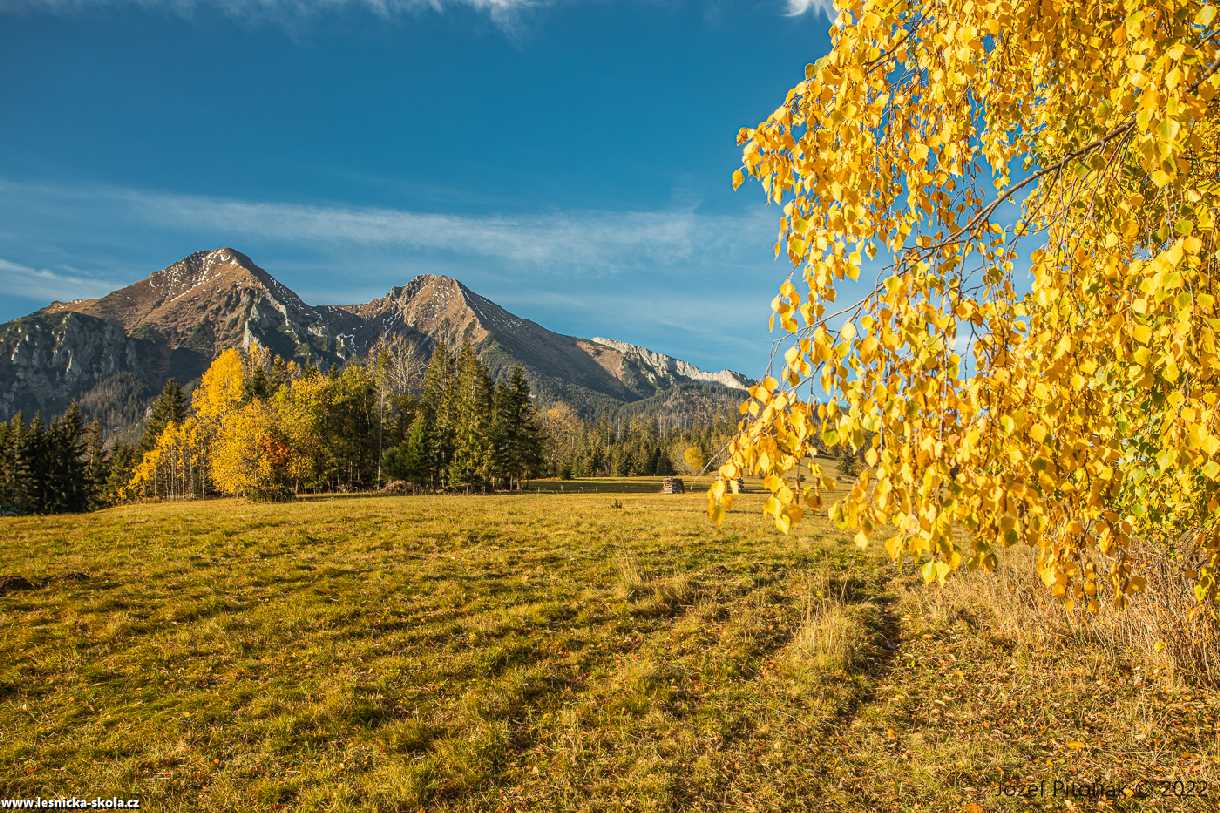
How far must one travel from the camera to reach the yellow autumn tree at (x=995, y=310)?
2.11 metres

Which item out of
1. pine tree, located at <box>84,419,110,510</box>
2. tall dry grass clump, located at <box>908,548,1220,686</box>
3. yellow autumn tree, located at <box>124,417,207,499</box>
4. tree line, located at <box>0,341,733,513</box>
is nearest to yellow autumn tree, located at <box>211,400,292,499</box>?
tree line, located at <box>0,341,733,513</box>

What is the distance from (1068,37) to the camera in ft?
9.62

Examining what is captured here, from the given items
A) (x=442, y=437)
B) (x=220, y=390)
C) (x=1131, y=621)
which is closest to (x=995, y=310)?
(x=1131, y=621)

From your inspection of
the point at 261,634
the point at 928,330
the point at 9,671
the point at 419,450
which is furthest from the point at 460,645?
the point at 419,450

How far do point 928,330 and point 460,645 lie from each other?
8770mm

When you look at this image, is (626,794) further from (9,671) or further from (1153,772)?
(9,671)

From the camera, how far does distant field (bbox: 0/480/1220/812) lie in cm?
575

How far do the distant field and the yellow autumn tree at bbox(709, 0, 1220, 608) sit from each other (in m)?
4.49

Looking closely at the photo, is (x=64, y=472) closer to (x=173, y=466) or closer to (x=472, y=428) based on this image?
(x=173, y=466)

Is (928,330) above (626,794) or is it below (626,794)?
above

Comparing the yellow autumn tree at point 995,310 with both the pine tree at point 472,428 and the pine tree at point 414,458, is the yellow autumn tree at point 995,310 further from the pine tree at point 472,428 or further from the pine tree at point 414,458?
the pine tree at point 414,458

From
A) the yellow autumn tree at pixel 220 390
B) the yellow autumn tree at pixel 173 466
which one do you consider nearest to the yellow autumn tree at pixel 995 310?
the yellow autumn tree at pixel 220 390

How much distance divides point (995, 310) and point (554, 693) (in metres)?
7.19

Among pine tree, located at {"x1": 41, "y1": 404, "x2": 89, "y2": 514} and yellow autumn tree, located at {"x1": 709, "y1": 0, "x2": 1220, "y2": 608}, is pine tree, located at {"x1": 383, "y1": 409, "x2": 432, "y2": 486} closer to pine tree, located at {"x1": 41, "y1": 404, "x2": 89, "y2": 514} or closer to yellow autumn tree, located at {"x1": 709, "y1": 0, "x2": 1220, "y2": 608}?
pine tree, located at {"x1": 41, "y1": 404, "x2": 89, "y2": 514}
